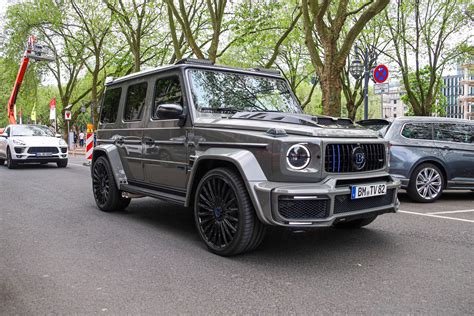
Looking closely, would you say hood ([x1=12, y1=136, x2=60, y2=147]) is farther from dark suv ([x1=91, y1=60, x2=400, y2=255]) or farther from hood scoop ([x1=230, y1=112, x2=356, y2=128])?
hood scoop ([x1=230, y1=112, x2=356, y2=128])

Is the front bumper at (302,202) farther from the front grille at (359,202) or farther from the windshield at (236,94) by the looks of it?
the windshield at (236,94)

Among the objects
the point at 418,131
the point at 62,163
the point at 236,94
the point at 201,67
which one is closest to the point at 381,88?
the point at 418,131

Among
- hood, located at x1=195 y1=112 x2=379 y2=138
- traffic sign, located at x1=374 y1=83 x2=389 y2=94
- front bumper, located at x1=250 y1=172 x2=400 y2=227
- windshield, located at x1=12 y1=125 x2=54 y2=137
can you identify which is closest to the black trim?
hood, located at x1=195 y1=112 x2=379 y2=138

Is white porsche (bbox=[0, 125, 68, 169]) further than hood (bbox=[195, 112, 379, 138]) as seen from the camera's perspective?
Yes

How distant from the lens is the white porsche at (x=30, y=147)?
14688 mm

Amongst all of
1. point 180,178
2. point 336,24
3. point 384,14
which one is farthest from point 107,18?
point 180,178

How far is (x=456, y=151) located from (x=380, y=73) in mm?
6279

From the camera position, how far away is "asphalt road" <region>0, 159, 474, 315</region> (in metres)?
3.13

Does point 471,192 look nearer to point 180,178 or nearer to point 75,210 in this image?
point 180,178

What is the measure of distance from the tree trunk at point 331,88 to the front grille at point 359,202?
7.92 m

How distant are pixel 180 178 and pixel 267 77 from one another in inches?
70.9

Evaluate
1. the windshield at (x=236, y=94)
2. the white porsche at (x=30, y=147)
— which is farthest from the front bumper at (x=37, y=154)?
the windshield at (x=236, y=94)

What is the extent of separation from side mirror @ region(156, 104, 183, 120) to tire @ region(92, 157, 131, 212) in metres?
2.01

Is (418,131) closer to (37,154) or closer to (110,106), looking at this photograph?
(110,106)
